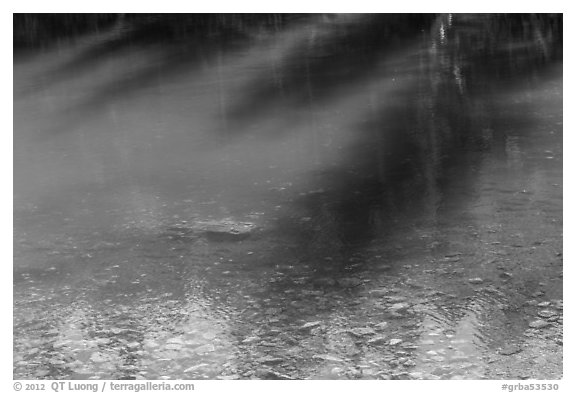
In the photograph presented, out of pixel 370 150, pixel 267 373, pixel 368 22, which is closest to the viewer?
pixel 267 373

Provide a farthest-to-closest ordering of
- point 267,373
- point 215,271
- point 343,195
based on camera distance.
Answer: point 343,195 < point 215,271 < point 267,373

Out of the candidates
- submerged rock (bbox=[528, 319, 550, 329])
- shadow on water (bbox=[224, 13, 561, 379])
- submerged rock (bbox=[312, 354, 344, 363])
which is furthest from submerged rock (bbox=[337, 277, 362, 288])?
submerged rock (bbox=[528, 319, 550, 329])

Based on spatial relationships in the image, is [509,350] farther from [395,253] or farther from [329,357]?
[395,253]

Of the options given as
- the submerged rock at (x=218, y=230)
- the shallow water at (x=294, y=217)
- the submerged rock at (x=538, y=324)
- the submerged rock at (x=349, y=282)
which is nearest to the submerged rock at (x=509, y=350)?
the shallow water at (x=294, y=217)

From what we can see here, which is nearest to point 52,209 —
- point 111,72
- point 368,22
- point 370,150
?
point 370,150

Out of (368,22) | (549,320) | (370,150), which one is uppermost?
(368,22)

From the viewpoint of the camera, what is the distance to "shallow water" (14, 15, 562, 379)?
4594mm

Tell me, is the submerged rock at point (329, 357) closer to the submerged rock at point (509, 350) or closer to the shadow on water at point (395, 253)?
the shadow on water at point (395, 253)

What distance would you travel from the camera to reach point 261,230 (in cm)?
603

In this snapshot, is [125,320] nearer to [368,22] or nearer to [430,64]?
[430,64]

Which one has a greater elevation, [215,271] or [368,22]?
[368,22]

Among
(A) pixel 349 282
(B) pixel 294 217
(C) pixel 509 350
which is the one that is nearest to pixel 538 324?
(C) pixel 509 350

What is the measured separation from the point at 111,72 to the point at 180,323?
653 centimetres

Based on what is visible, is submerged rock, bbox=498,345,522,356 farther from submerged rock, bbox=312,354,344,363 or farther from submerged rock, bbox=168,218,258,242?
submerged rock, bbox=168,218,258,242
